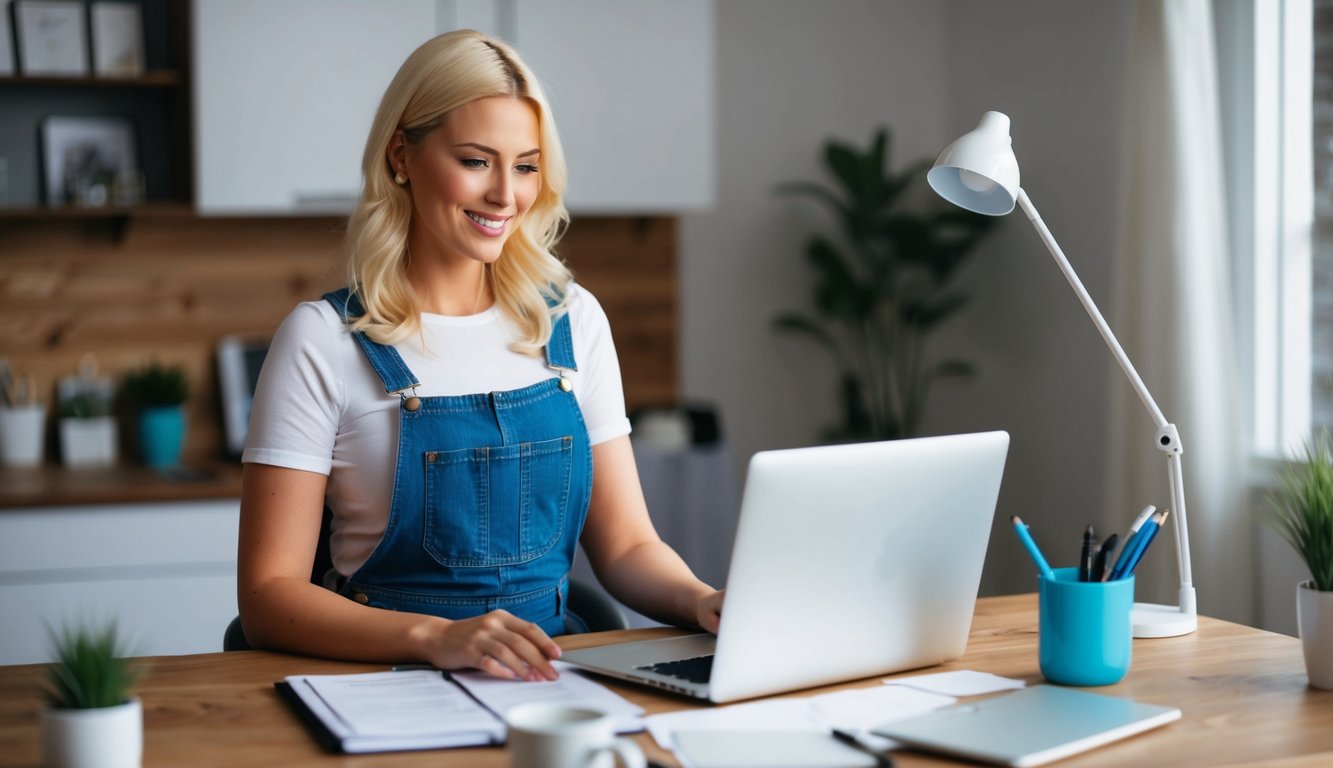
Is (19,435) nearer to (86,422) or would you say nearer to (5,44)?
(86,422)

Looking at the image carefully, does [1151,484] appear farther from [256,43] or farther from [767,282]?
[256,43]

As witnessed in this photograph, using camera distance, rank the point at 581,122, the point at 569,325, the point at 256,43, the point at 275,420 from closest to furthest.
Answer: the point at 275,420 < the point at 569,325 < the point at 256,43 < the point at 581,122

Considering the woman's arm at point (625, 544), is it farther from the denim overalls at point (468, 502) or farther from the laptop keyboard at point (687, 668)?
the laptop keyboard at point (687, 668)

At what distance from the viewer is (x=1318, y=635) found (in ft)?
4.68

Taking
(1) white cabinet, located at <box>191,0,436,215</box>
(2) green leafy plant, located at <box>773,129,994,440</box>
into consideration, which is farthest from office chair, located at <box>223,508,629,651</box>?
(2) green leafy plant, located at <box>773,129,994,440</box>

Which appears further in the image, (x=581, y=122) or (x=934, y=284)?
(x=934, y=284)

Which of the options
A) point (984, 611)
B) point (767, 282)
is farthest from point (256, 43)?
point (984, 611)

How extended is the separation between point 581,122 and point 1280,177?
167 centimetres

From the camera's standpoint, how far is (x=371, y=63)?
11.3 ft

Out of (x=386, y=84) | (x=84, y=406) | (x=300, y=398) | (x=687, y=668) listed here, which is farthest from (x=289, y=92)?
(x=687, y=668)

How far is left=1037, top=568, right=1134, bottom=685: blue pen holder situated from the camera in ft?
4.58

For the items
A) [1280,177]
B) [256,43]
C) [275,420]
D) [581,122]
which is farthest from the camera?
[581,122]

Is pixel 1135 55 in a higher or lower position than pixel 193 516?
higher

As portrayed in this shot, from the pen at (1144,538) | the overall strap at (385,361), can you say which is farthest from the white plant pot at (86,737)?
the pen at (1144,538)
